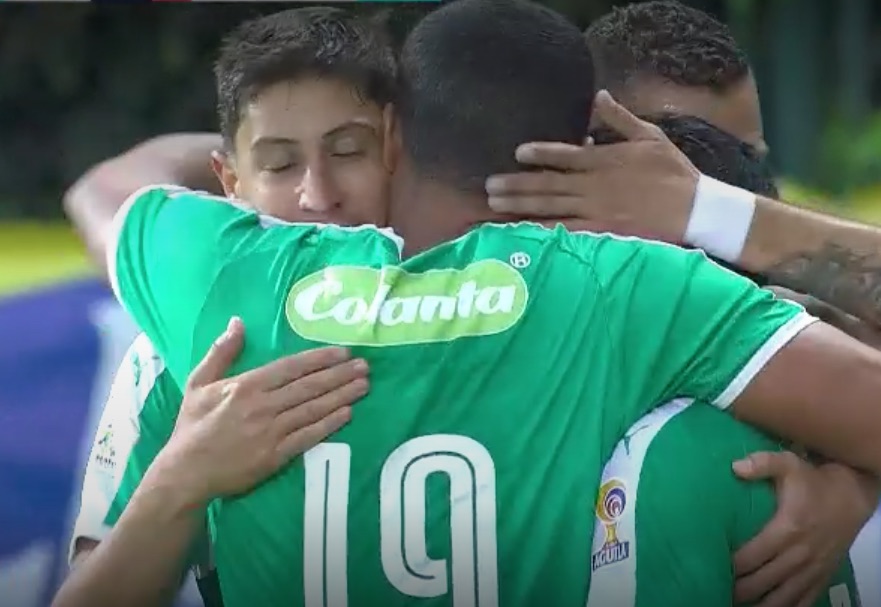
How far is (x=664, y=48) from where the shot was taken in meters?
1.62

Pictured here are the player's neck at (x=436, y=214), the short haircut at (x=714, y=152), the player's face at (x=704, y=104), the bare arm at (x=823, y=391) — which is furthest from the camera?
the player's face at (x=704, y=104)

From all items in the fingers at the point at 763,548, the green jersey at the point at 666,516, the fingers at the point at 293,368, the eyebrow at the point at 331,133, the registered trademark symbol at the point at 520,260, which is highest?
the eyebrow at the point at 331,133

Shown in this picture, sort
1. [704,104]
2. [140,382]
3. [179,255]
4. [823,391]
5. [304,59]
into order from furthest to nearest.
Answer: [704,104] < [304,59] < [140,382] < [179,255] < [823,391]

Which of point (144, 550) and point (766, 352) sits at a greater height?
point (766, 352)

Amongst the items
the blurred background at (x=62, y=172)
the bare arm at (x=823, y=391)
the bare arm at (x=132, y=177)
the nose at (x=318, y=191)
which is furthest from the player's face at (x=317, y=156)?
the bare arm at (x=823, y=391)

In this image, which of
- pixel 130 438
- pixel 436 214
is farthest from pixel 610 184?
pixel 130 438

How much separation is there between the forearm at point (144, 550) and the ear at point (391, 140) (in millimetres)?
332

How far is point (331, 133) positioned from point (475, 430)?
0.41m

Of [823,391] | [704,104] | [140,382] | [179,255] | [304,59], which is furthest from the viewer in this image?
[704,104]

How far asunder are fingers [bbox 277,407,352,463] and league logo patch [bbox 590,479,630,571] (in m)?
0.21

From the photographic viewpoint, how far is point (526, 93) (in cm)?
121

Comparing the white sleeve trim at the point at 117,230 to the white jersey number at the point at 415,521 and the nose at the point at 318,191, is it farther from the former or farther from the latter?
the white jersey number at the point at 415,521

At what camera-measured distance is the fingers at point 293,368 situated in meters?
1.14

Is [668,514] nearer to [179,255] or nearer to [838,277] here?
[838,277]
